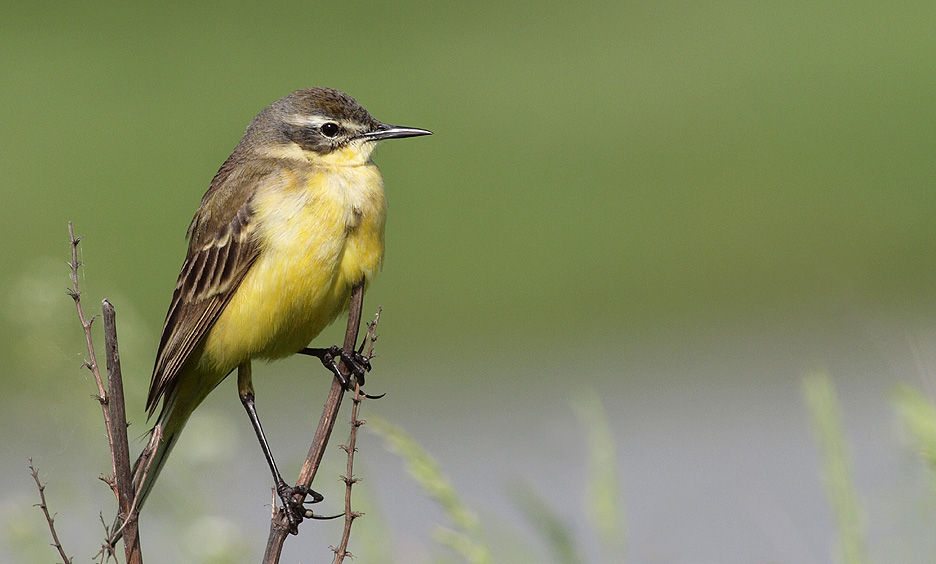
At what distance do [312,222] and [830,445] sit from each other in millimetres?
1801

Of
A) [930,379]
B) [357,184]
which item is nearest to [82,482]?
[357,184]

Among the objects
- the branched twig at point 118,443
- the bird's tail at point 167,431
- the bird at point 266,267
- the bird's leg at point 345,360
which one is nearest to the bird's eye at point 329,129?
the bird at point 266,267

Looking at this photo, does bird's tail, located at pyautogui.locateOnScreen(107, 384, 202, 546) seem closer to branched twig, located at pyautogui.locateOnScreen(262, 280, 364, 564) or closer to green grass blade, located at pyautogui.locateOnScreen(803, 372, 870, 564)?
branched twig, located at pyautogui.locateOnScreen(262, 280, 364, 564)

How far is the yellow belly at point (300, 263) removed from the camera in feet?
12.1

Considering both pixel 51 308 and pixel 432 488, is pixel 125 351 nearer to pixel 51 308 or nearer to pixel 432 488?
pixel 51 308

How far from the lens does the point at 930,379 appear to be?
276 centimetres

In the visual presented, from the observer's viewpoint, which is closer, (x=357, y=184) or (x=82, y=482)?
(x=82, y=482)

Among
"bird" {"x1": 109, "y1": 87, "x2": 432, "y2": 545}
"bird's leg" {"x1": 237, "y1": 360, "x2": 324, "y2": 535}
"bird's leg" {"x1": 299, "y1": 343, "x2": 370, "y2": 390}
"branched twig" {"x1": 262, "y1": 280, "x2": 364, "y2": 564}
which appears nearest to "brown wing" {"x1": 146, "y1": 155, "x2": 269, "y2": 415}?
"bird" {"x1": 109, "y1": 87, "x2": 432, "y2": 545}

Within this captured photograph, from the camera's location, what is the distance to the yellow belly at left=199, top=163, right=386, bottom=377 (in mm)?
3680

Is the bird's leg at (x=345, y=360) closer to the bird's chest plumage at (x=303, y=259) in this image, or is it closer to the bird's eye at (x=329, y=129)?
the bird's chest plumage at (x=303, y=259)

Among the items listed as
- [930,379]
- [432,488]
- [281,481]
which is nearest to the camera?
[432,488]

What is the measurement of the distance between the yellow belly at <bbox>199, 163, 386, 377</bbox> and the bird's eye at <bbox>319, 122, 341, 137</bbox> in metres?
0.33

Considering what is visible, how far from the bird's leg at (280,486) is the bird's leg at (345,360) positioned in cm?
22

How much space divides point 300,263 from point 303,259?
0.02 m
